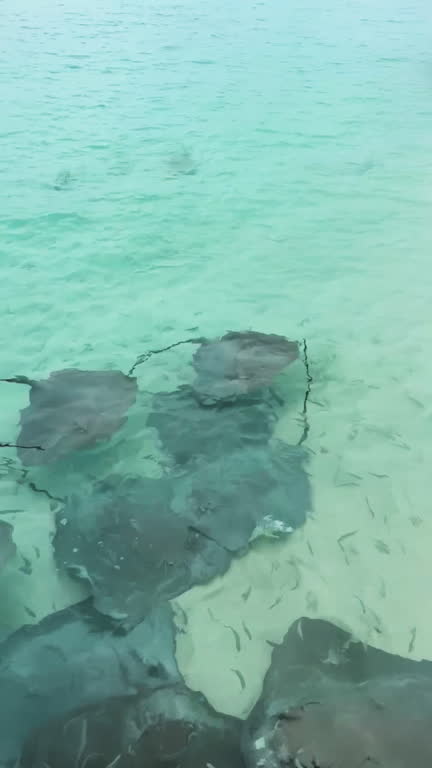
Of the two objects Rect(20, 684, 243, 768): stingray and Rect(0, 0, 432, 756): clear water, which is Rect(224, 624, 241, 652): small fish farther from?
Rect(20, 684, 243, 768): stingray

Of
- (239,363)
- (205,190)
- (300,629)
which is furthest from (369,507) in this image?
(205,190)

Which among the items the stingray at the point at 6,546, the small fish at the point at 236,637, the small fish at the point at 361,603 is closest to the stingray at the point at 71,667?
the small fish at the point at 236,637

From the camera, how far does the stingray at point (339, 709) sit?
A: 315 centimetres

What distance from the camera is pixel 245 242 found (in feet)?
33.3

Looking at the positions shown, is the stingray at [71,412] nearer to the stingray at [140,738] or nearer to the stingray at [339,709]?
the stingray at [140,738]

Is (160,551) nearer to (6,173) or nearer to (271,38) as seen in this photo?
(6,173)

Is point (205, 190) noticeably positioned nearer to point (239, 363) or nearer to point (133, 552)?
point (239, 363)

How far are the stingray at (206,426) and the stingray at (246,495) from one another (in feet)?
0.49

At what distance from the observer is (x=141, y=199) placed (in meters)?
11.6

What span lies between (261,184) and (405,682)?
1039cm

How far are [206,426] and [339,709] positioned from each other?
3.03 meters

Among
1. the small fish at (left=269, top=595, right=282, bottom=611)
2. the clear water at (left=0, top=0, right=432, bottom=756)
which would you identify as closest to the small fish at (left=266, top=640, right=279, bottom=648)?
the small fish at (left=269, top=595, right=282, bottom=611)

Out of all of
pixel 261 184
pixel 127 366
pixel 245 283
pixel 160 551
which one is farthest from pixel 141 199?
pixel 160 551

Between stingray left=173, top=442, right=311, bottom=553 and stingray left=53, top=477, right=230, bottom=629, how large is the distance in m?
0.14
